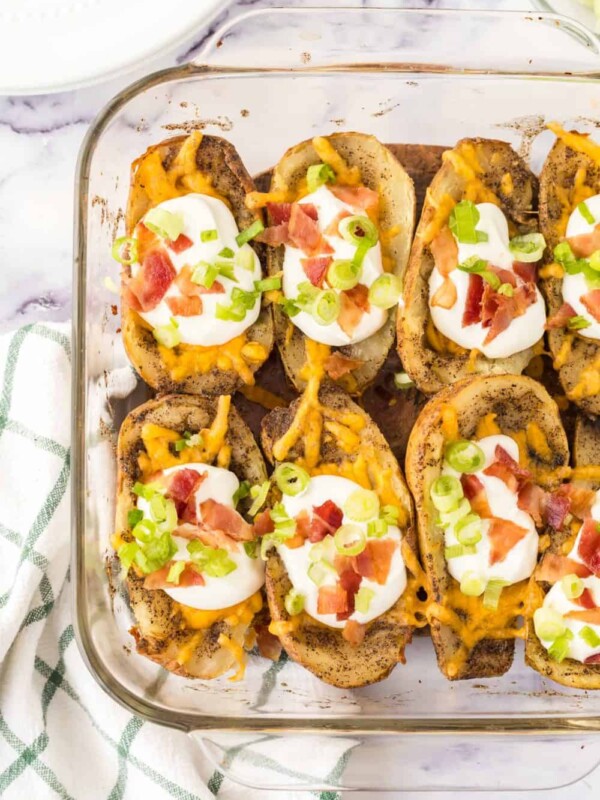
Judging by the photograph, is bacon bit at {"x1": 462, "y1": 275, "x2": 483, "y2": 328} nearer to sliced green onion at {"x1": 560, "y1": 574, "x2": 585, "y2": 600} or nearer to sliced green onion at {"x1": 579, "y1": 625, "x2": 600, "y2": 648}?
sliced green onion at {"x1": 560, "y1": 574, "x2": 585, "y2": 600}

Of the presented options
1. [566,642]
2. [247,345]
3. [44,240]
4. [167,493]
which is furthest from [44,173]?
[566,642]

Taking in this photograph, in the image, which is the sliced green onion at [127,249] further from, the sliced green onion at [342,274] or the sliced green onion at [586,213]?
the sliced green onion at [586,213]

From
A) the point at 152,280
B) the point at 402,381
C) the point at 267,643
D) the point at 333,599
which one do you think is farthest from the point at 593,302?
the point at 267,643

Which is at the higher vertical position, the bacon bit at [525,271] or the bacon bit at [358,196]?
the bacon bit at [358,196]

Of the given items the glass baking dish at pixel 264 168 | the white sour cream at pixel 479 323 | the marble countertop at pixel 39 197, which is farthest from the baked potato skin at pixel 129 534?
the marble countertop at pixel 39 197

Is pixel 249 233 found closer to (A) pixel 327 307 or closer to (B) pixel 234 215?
(B) pixel 234 215

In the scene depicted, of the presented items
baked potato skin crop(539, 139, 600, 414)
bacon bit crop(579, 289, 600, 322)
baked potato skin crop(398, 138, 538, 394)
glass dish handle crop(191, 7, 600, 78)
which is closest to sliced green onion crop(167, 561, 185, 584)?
baked potato skin crop(398, 138, 538, 394)
